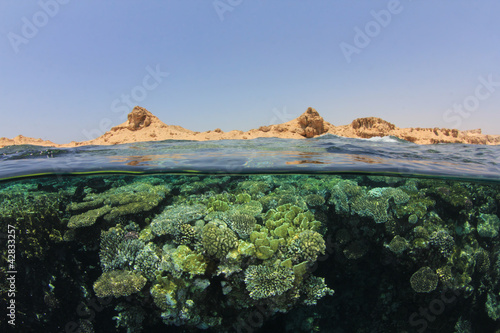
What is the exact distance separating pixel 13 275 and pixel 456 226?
1249cm

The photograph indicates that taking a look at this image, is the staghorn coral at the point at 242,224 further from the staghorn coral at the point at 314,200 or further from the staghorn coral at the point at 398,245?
the staghorn coral at the point at 398,245

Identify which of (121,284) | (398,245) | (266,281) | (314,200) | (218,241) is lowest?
(121,284)

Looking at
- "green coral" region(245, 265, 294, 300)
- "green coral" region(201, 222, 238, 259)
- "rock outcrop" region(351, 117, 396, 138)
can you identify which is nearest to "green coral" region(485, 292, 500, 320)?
"green coral" region(245, 265, 294, 300)

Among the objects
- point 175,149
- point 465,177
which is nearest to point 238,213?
point 175,149

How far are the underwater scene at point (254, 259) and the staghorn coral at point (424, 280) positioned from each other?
0.08ft

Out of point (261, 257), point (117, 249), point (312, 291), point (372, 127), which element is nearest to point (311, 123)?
point (372, 127)

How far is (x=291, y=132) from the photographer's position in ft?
47.9

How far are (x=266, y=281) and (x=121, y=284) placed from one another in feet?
10.4

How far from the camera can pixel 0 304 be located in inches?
246

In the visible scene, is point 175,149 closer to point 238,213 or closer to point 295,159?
point 295,159

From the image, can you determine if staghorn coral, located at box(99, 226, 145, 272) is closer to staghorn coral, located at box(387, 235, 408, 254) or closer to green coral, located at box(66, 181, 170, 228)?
green coral, located at box(66, 181, 170, 228)

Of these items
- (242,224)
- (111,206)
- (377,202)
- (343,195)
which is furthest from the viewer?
(343,195)

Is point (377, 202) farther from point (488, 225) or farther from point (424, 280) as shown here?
point (488, 225)

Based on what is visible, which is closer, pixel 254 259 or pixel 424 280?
pixel 254 259
